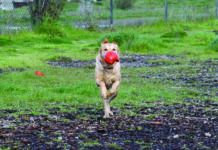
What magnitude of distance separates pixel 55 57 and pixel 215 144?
32.8ft

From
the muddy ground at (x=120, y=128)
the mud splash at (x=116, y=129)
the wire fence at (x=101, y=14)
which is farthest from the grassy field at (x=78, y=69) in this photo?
the wire fence at (x=101, y=14)

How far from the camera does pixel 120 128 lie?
8.45 m

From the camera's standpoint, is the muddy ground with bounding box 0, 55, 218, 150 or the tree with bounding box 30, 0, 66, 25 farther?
the tree with bounding box 30, 0, 66, 25

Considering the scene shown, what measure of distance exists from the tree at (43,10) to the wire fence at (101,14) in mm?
371

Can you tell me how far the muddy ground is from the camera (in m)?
7.62

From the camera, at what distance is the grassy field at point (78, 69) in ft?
35.4

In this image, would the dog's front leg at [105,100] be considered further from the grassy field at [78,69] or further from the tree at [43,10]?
the tree at [43,10]

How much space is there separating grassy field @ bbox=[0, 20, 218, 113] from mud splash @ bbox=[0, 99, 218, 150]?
0.68 metres

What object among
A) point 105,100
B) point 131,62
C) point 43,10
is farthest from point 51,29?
point 105,100

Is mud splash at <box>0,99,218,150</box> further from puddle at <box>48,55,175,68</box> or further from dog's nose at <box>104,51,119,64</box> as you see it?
puddle at <box>48,55,175,68</box>

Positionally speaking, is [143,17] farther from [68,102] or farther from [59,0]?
[68,102]

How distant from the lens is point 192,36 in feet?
78.7

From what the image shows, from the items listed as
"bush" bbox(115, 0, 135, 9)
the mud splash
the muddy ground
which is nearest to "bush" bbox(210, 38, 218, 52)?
the muddy ground

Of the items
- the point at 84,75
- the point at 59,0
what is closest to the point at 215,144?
the point at 84,75
